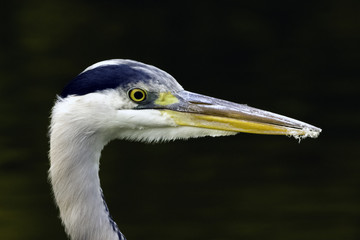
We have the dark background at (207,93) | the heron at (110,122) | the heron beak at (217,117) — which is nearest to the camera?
the heron at (110,122)

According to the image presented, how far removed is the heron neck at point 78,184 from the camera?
3.27 m

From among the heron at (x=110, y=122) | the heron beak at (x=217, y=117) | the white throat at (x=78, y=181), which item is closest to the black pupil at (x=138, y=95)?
the heron at (x=110, y=122)

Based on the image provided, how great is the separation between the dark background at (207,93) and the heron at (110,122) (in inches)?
106

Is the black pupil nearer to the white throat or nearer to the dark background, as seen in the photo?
the white throat

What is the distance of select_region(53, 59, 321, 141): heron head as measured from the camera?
3.27 meters

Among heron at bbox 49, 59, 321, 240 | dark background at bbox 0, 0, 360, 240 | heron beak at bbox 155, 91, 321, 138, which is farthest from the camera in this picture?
dark background at bbox 0, 0, 360, 240

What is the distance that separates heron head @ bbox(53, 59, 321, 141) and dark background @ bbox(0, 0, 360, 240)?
2745mm

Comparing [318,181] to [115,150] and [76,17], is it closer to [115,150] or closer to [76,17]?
[115,150]

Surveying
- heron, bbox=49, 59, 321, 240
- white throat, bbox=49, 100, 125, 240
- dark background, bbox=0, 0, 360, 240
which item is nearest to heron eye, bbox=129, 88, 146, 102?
heron, bbox=49, 59, 321, 240

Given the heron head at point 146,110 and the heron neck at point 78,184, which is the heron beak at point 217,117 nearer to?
the heron head at point 146,110

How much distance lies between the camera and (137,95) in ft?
10.9

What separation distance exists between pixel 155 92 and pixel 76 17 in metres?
5.37

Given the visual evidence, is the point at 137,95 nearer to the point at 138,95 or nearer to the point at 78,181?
the point at 138,95

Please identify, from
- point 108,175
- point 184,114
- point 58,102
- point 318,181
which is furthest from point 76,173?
point 318,181
